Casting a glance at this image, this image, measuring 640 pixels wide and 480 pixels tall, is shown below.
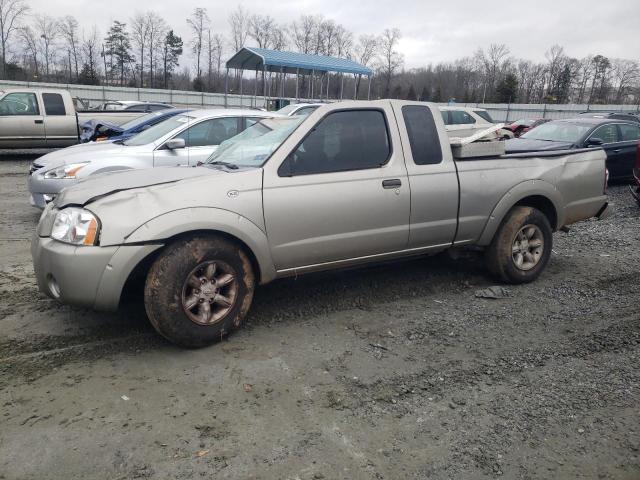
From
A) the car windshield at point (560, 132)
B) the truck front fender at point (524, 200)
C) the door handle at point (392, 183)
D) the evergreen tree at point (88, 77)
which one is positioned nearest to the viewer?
the door handle at point (392, 183)

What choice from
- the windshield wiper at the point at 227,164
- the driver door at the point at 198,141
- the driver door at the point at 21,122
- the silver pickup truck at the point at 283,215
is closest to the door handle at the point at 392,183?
the silver pickup truck at the point at 283,215

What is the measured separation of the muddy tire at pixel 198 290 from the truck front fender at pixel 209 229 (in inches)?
3.8

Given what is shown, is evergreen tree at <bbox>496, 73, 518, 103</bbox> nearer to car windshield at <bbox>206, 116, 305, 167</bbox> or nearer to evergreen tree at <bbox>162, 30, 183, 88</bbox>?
evergreen tree at <bbox>162, 30, 183, 88</bbox>

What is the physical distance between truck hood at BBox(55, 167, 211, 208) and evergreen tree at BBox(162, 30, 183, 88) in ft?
230

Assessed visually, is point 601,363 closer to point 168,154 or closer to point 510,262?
point 510,262

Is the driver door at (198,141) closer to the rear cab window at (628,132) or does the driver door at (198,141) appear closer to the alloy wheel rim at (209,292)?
the alloy wheel rim at (209,292)

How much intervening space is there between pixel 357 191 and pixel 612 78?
100 m

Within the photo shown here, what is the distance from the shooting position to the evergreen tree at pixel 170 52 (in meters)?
69.9

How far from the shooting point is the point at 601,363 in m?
3.84

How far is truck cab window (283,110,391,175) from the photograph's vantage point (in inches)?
167

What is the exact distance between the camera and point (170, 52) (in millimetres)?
70562

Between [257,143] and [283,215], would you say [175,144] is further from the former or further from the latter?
[283,215]

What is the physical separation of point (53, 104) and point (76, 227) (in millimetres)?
12257

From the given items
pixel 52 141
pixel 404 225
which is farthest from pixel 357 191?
pixel 52 141
